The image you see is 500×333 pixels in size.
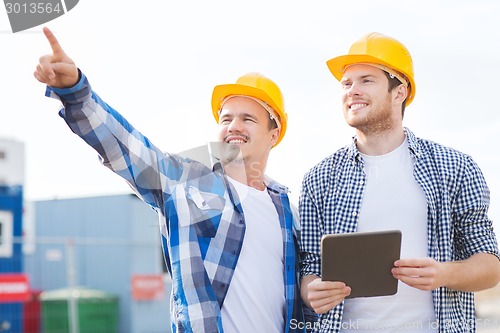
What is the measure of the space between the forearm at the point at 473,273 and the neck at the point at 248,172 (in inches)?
45.6

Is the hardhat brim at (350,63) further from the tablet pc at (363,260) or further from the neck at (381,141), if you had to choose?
the tablet pc at (363,260)

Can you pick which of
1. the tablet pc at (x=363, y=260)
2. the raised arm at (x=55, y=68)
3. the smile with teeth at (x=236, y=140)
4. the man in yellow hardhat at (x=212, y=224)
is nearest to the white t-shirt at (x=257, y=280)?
the man in yellow hardhat at (x=212, y=224)

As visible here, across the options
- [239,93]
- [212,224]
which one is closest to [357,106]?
[239,93]

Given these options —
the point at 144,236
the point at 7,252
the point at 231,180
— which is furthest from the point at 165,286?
the point at 231,180

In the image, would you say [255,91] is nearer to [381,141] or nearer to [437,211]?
[381,141]

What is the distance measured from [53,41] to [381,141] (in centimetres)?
165

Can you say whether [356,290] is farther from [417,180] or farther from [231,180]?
[231,180]

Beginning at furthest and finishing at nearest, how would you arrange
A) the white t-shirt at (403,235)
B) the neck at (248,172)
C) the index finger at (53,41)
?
the neck at (248,172)
the white t-shirt at (403,235)
the index finger at (53,41)

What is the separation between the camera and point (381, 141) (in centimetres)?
337

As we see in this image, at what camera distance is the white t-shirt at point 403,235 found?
10.1ft

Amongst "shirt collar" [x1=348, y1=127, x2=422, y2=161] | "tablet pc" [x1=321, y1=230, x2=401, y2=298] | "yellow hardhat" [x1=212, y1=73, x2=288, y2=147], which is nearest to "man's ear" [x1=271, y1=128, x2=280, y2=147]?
"yellow hardhat" [x1=212, y1=73, x2=288, y2=147]

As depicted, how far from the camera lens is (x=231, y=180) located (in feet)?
11.6

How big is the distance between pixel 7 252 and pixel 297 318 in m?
14.0

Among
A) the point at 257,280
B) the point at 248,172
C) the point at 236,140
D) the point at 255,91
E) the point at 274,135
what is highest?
the point at 255,91
